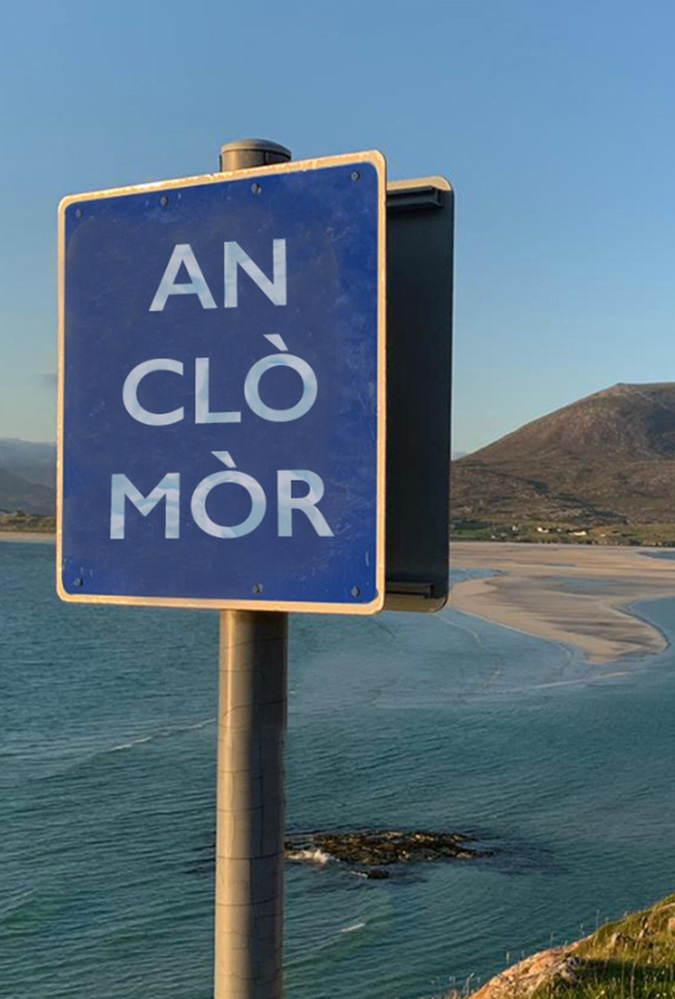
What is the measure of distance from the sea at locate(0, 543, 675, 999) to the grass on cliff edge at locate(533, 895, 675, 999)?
5.21 meters

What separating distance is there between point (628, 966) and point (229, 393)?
5.53 m

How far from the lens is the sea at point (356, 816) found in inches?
728

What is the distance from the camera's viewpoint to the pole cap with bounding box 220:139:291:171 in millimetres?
3467

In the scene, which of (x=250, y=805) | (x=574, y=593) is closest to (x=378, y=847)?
(x=250, y=805)

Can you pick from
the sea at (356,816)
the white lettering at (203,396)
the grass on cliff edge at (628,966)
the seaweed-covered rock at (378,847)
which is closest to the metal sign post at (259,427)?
the white lettering at (203,396)

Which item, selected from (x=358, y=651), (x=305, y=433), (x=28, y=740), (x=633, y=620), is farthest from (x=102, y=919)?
(x=633, y=620)

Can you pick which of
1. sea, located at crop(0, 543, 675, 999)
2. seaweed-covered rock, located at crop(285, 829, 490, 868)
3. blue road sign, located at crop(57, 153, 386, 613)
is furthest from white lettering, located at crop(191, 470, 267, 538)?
seaweed-covered rock, located at crop(285, 829, 490, 868)

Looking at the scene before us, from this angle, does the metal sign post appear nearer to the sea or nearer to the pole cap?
the pole cap

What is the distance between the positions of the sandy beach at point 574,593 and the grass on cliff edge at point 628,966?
145 ft

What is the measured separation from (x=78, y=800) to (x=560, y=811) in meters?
10.7

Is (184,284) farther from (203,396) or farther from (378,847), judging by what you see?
(378,847)

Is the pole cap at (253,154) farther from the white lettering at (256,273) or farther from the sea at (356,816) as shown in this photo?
the sea at (356,816)

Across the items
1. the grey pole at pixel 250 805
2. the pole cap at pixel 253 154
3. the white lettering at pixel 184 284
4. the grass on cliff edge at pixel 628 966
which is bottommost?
the grass on cliff edge at pixel 628 966

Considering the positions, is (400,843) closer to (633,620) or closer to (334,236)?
(334,236)
